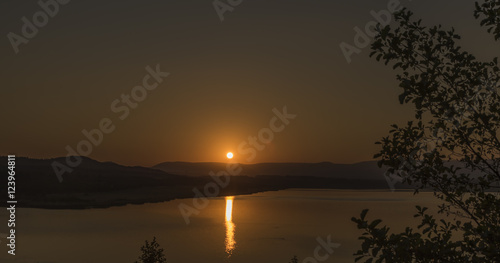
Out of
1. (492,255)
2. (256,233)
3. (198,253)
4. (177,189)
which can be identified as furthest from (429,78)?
(177,189)

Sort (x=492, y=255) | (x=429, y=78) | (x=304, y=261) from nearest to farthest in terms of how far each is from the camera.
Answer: (x=492, y=255), (x=429, y=78), (x=304, y=261)

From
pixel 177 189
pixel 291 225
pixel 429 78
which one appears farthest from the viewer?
pixel 177 189

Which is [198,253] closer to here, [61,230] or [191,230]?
[191,230]

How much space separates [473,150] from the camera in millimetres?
6922

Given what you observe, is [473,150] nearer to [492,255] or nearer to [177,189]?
[492,255]

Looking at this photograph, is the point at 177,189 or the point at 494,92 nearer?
the point at 494,92

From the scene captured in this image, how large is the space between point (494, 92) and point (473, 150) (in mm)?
914

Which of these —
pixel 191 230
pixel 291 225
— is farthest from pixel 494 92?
pixel 291 225

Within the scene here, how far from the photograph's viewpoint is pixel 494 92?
7.07 metres

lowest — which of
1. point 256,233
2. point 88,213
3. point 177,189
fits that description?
point 256,233

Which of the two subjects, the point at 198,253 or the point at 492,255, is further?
the point at 198,253

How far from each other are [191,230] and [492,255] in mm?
61652

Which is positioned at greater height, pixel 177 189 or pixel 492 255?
pixel 177 189

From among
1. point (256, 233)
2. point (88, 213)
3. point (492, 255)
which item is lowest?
point (492, 255)
